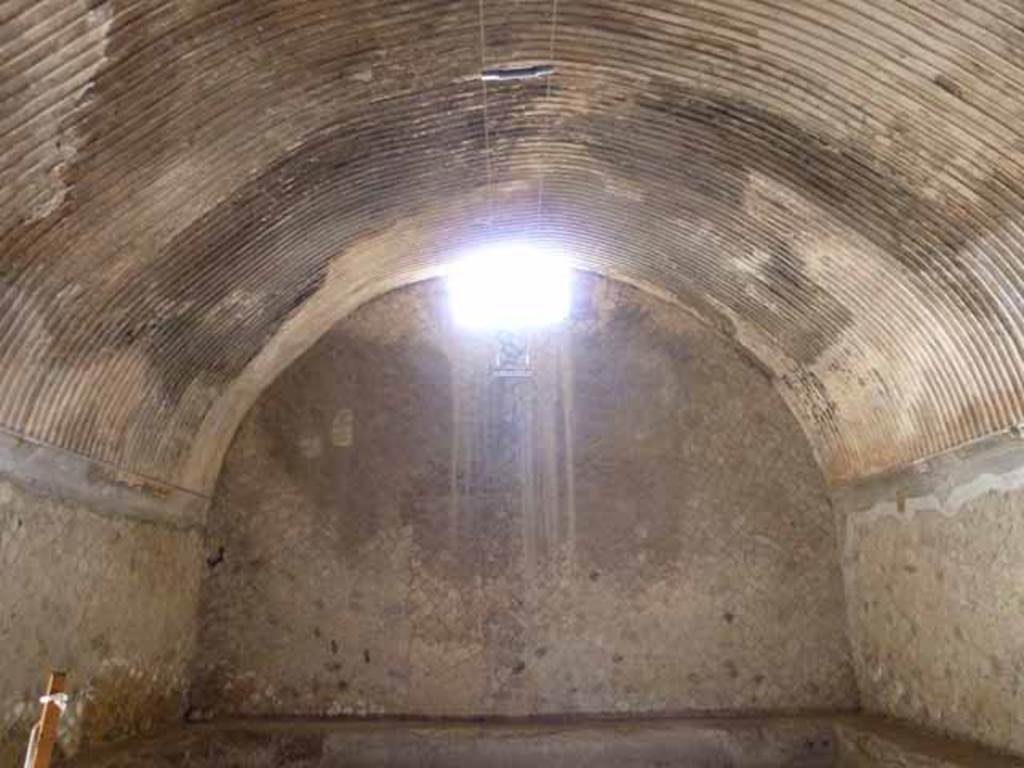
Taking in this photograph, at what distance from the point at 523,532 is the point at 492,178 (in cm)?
368

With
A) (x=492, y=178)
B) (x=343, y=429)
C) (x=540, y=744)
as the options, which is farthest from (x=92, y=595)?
(x=492, y=178)

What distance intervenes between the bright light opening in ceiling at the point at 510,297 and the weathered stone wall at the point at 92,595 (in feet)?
11.0

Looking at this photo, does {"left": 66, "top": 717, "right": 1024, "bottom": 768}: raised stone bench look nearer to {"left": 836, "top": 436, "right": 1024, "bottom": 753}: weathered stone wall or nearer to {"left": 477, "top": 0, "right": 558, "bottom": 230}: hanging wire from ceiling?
{"left": 836, "top": 436, "right": 1024, "bottom": 753}: weathered stone wall

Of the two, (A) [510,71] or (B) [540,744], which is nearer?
(A) [510,71]

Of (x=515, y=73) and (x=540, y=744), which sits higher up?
(x=515, y=73)

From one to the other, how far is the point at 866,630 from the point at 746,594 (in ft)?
3.73

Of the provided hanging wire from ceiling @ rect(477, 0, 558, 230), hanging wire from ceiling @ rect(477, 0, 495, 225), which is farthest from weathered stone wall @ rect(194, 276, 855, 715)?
hanging wire from ceiling @ rect(477, 0, 558, 230)

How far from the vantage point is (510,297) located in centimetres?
936

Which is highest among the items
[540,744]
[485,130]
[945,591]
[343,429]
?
[485,130]

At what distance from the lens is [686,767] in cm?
770

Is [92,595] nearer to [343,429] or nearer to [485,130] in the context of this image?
[343,429]

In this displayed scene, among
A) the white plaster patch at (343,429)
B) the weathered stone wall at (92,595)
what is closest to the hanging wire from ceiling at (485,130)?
the white plaster patch at (343,429)

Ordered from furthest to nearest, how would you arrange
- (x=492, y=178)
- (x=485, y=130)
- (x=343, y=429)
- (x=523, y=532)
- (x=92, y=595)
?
(x=343, y=429)
(x=523, y=532)
(x=492, y=178)
(x=92, y=595)
(x=485, y=130)

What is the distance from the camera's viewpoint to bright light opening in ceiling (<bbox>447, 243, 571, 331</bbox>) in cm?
927
